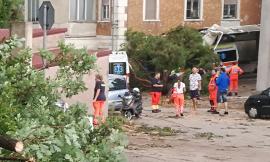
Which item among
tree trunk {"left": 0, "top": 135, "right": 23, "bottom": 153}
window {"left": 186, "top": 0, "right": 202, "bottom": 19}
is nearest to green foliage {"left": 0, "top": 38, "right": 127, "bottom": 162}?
tree trunk {"left": 0, "top": 135, "right": 23, "bottom": 153}

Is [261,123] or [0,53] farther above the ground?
[0,53]

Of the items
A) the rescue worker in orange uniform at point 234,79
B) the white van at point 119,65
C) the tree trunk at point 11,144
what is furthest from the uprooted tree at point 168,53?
the tree trunk at point 11,144

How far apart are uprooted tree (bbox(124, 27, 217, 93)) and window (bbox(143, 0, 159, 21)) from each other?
3533mm

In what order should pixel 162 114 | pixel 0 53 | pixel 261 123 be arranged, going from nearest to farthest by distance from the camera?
pixel 0 53 → pixel 261 123 → pixel 162 114

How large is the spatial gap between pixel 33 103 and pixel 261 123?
16.9 m

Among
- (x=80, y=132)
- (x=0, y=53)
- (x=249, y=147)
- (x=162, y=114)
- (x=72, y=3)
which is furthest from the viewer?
(x=72, y=3)

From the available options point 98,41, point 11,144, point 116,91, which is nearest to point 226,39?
point 98,41

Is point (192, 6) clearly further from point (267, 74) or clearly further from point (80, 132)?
point (80, 132)

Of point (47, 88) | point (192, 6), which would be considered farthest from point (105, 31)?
point (47, 88)

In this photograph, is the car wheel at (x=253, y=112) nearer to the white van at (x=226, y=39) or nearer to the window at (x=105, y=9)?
the white van at (x=226, y=39)

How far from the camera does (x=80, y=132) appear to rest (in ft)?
16.4

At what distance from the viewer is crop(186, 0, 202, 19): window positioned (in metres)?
38.9

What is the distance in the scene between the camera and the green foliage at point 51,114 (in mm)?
4445

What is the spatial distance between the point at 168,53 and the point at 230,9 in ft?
31.1
